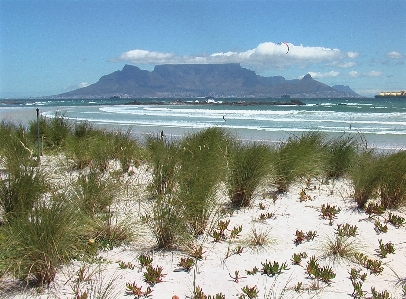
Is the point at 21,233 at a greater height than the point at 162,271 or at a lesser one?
greater

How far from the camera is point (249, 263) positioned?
3.83m

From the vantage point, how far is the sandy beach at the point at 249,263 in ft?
10.8

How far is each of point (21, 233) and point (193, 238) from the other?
1.66 meters

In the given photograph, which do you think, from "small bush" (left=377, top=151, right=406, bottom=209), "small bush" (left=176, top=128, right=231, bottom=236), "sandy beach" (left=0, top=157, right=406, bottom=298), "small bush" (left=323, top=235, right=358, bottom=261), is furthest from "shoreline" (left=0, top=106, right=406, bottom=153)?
"small bush" (left=323, top=235, right=358, bottom=261)

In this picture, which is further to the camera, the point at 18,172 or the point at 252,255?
the point at 18,172

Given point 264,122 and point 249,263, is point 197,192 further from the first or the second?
point 264,122

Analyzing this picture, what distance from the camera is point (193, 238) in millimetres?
4172

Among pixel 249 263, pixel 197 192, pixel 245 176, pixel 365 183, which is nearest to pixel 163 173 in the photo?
pixel 245 176

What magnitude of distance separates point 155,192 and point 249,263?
6.81 ft

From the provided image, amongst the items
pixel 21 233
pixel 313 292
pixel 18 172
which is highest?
pixel 18 172

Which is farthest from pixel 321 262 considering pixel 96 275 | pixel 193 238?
pixel 96 275

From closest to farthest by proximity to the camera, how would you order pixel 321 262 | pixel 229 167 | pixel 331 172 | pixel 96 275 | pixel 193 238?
pixel 96 275
pixel 321 262
pixel 193 238
pixel 229 167
pixel 331 172

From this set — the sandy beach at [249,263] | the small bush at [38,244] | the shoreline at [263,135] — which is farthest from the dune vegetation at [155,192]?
the shoreline at [263,135]

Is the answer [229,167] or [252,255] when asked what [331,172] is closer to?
[229,167]
